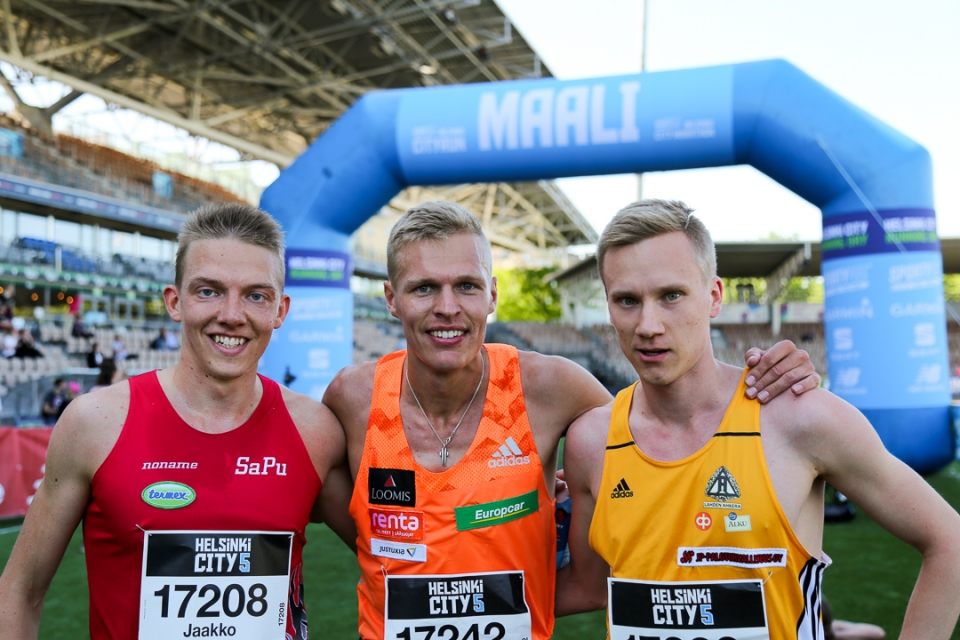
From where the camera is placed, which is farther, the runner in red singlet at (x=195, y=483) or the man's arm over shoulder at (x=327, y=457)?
the man's arm over shoulder at (x=327, y=457)

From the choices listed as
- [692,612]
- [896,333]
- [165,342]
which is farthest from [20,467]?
[165,342]

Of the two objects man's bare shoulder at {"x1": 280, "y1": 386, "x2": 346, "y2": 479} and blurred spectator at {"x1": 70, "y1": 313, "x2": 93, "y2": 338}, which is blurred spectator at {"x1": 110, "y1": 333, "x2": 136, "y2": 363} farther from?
man's bare shoulder at {"x1": 280, "y1": 386, "x2": 346, "y2": 479}

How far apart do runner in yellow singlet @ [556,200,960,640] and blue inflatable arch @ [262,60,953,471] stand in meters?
5.99

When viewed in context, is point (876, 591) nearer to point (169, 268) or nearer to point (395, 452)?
point (395, 452)

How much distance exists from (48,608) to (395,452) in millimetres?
4079

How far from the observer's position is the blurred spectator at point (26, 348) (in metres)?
14.4

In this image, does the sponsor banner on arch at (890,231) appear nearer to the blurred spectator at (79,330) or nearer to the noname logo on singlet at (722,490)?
the noname logo on singlet at (722,490)

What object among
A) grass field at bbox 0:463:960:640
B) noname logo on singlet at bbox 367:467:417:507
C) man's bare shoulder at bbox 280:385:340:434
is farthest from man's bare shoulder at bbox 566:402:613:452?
grass field at bbox 0:463:960:640

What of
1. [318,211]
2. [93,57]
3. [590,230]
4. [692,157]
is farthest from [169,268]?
[590,230]

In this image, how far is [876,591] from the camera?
5.04 meters

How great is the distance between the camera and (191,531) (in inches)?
84.4

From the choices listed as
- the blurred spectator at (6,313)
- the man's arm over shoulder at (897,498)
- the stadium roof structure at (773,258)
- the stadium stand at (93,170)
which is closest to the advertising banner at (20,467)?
the man's arm over shoulder at (897,498)

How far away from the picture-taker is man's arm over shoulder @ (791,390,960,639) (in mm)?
1831

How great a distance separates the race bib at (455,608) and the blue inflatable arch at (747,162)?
643 centimetres
